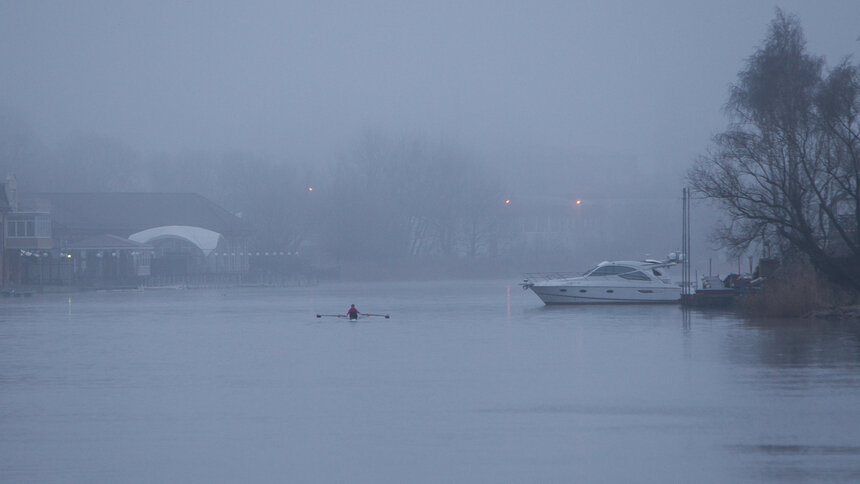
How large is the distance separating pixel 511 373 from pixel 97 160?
119 m

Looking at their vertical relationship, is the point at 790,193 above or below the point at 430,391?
above

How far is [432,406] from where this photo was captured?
15570mm

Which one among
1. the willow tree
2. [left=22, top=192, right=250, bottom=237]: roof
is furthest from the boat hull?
[left=22, top=192, right=250, bottom=237]: roof

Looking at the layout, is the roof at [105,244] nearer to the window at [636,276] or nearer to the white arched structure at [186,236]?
the white arched structure at [186,236]

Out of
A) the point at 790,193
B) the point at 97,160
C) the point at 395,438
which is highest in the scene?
the point at 97,160

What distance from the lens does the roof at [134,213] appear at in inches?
4156

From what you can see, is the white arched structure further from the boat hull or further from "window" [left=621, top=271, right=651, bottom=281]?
"window" [left=621, top=271, right=651, bottom=281]

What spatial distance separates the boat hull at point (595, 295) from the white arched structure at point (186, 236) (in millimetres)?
54784

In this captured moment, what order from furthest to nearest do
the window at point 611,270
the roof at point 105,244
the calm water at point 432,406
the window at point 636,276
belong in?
the roof at point 105,244 < the window at point 611,270 < the window at point 636,276 < the calm water at point 432,406

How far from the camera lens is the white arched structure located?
9894 centimetres

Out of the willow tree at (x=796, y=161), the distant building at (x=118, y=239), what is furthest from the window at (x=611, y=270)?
the distant building at (x=118, y=239)

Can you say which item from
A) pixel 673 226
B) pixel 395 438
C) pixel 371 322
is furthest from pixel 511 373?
pixel 673 226

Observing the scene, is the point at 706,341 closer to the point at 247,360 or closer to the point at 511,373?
the point at 511,373

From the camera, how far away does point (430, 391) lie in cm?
1734
